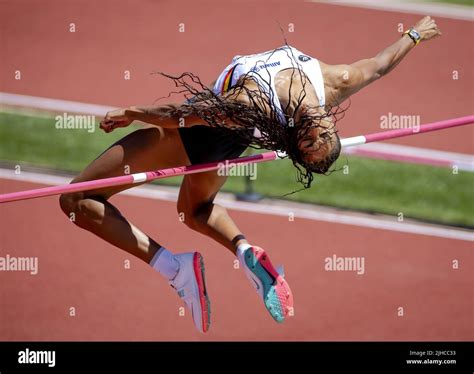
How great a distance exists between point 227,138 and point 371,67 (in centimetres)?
122

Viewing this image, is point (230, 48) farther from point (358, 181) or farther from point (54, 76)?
point (358, 181)

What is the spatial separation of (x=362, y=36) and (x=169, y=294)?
20.2ft

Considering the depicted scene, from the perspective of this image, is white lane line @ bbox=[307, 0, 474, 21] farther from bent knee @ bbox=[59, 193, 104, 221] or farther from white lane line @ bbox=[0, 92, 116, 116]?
bent knee @ bbox=[59, 193, 104, 221]

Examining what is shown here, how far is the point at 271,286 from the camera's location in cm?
724

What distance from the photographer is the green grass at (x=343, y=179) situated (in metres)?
11.2

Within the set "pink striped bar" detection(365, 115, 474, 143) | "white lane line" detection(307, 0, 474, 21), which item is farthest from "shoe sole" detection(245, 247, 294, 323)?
"white lane line" detection(307, 0, 474, 21)

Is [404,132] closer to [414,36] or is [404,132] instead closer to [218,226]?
[414,36]

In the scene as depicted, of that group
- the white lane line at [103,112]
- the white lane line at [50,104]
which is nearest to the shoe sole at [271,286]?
the white lane line at [103,112]

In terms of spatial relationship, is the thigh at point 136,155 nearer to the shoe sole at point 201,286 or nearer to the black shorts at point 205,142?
the black shorts at point 205,142

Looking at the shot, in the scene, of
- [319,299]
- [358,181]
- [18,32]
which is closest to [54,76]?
[18,32]

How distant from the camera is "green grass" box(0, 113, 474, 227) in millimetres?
11188

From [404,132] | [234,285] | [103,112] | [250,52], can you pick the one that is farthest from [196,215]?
[250,52]
